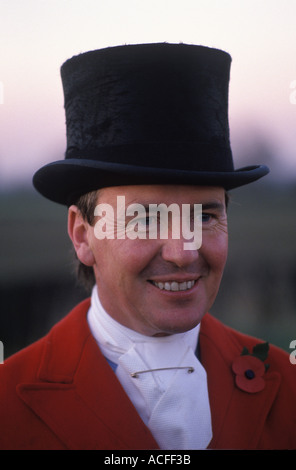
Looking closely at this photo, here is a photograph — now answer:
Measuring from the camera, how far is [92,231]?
2.33 meters

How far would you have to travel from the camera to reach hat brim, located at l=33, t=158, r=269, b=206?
2006 millimetres

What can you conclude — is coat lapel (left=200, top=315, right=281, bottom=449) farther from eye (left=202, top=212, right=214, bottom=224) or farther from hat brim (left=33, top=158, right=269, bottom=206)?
hat brim (left=33, top=158, right=269, bottom=206)

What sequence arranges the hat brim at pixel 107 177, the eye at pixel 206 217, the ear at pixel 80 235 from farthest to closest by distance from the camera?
the ear at pixel 80 235 < the eye at pixel 206 217 < the hat brim at pixel 107 177

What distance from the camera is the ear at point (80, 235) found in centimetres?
239

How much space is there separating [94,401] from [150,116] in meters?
1.28

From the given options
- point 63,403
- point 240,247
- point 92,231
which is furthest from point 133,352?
point 240,247

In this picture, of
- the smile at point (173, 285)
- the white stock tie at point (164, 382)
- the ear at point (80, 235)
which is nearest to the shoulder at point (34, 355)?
the white stock tie at point (164, 382)

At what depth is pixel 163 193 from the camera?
2.06 meters

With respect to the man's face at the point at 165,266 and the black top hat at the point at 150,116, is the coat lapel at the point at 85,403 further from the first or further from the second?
the black top hat at the point at 150,116

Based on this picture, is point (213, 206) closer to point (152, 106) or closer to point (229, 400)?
point (152, 106)

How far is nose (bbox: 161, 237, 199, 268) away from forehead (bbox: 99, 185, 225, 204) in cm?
18

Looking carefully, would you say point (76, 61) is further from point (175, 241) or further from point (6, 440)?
point (6, 440)

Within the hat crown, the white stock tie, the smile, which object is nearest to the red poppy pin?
the white stock tie

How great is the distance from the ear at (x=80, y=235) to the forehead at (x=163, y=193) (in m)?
0.31
